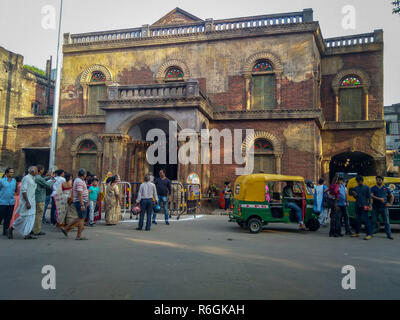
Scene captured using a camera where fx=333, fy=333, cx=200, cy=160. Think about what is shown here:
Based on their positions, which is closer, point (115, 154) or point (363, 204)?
point (363, 204)

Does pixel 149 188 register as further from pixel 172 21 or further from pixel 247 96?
pixel 172 21

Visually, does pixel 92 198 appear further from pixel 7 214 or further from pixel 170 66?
pixel 170 66

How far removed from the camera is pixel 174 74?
855 inches

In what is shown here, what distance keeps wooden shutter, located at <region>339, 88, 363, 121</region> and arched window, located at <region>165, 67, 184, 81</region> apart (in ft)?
34.5

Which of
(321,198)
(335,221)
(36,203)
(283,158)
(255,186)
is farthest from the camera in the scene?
(283,158)

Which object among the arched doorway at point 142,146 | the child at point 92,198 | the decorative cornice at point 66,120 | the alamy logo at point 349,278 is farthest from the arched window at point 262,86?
the alamy logo at point 349,278

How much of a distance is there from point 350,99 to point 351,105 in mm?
398

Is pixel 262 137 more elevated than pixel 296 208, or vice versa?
pixel 262 137

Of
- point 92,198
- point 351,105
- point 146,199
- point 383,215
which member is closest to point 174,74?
point 351,105

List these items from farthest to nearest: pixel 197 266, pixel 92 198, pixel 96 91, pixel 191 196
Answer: pixel 96 91 < pixel 191 196 < pixel 92 198 < pixel 197 266

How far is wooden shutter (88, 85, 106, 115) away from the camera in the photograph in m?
23.0

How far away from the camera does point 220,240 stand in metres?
8.59
